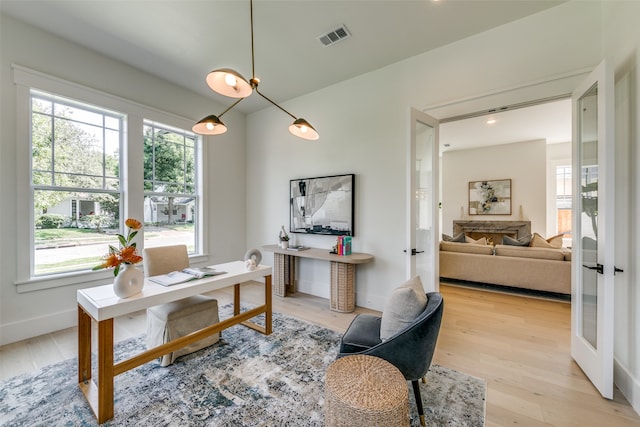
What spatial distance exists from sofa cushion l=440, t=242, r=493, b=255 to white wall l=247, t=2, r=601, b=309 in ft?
6.21

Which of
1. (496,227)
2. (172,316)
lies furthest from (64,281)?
(496,227)

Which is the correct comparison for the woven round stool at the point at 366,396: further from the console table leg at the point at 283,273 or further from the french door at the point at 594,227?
the console table leg at the point at 283,273

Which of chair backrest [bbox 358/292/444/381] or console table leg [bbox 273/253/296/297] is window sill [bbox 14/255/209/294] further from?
chair backrest [bbox 358/292/444/381]

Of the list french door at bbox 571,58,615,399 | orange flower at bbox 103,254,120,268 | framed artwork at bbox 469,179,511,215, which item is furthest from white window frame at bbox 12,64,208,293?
framed artwork at bbox 469,179,511,215

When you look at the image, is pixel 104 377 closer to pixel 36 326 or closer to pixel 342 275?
pixel 36 326

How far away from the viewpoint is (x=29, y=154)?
2688 millimetres

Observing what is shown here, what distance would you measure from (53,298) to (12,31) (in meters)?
2.82

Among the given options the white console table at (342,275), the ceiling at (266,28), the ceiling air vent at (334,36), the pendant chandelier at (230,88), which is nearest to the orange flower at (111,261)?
the pendant chandelier at (230,88)

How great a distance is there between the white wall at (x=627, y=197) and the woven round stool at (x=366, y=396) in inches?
73.5

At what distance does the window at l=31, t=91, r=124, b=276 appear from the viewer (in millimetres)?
2809

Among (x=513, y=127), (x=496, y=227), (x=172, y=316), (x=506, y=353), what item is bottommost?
(x=506, y=353)

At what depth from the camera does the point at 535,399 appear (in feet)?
5.98

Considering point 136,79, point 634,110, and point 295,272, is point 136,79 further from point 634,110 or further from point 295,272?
point 634,110

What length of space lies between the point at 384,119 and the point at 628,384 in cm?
325
